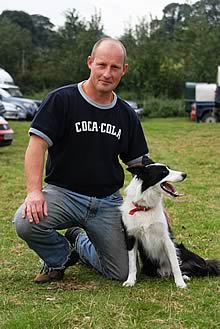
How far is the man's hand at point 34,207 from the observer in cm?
414

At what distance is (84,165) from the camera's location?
4.44m

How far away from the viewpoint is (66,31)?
47094 millimetres

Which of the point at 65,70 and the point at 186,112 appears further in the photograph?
the point at 65,70

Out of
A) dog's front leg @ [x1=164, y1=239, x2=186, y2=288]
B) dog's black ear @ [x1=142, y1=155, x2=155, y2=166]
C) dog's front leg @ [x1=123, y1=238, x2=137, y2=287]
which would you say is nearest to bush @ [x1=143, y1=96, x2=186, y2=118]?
dog's black ear @ [x1=142, y1=155, x2=155, y2=166]

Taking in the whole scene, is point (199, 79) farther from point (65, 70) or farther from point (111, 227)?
point (111, 227)

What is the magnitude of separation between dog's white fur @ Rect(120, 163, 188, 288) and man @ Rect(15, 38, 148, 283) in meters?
0.19

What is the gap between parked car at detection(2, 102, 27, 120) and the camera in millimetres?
26789

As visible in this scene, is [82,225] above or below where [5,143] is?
above

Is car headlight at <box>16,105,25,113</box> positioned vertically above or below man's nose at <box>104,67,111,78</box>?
below

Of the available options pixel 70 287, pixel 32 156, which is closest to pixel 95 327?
pixel 70 287

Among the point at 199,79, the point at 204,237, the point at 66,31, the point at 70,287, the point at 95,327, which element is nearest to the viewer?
the point at 95,327

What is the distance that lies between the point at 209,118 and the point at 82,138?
22.9m

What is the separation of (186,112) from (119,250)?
91.4 ft

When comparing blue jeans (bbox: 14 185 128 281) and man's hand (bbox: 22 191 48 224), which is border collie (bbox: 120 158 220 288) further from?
man's hand (bbox: 22 191 48 224)
